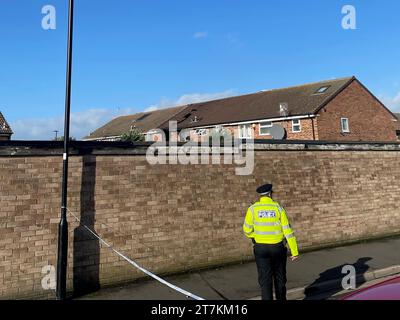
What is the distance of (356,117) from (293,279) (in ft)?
88.2

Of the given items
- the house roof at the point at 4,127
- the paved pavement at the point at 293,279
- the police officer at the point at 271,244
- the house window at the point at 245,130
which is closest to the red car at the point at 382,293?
the police officer at the point at 271,244

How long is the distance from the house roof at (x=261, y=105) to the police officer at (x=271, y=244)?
24.0 m

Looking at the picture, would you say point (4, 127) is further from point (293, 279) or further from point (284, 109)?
point (293, 279)

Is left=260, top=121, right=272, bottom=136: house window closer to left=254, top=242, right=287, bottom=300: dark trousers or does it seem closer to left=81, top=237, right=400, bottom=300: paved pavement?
left=81, top=237, right=400, bottom=300: paved pavement

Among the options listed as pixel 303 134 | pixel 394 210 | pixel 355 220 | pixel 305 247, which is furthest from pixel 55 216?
pixel 303 134

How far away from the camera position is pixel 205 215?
26.9 ft

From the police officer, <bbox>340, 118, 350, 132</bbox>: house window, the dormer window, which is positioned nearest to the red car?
the police officer

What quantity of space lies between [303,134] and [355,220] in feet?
61.7

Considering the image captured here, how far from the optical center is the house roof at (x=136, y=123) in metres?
41.0

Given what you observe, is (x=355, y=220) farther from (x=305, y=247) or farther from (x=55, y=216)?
(x=55, y=216)

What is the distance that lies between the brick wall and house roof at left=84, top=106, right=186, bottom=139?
98.5 feet

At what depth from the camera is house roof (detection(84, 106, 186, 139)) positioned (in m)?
41.0

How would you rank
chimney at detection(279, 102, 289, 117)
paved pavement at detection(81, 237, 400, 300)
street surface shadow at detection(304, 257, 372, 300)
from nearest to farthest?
paved pavement at detection(81, 237, 400, 300)
street surface shadow at detection(304, 257, 372, 300)
chimney at detection(279, 102, 289, 117)

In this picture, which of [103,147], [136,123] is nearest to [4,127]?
[103,147]
